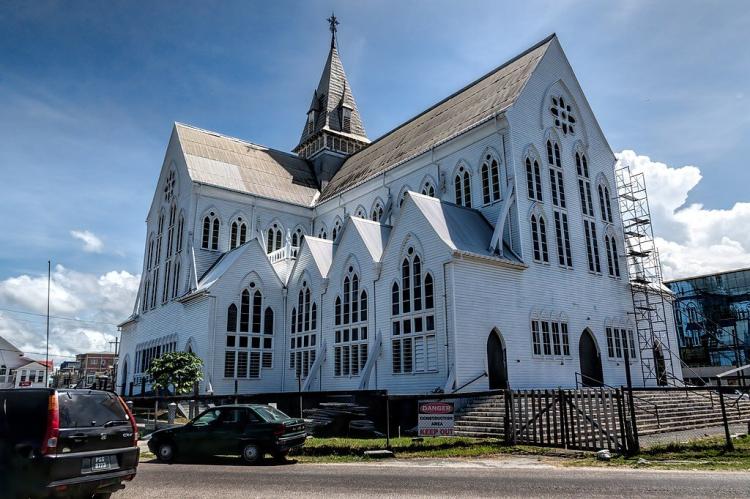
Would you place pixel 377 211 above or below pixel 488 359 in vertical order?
above

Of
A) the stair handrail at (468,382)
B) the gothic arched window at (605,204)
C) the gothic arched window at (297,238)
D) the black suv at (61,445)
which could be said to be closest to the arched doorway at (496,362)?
the stair handrail at (468,382)

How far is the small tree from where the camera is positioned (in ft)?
87.2

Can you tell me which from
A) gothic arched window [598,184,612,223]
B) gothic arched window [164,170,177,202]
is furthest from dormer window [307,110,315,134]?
gothic arched window [598,184,612,223]

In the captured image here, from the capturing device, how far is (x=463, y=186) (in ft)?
101

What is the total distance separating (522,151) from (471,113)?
516cm

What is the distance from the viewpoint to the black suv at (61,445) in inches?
310

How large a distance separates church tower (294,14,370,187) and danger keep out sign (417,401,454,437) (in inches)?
1356

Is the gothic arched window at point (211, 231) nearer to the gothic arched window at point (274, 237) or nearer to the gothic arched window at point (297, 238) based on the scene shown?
the gothic arched window at point (274, 237)

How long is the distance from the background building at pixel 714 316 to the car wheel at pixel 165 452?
56939 mm

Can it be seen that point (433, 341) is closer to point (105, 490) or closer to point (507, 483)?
point (507, 483)

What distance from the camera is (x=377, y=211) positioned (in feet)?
120

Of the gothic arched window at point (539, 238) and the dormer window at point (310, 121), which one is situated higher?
the dormer window at point (310, 121)

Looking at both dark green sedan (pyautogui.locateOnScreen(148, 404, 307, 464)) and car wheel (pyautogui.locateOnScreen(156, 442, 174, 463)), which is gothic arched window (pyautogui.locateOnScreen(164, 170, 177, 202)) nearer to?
car wheel (pyautogui.locateOnScreen(156, 442, 174, 463))

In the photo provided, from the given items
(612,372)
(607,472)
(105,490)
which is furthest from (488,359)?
(105,490)
